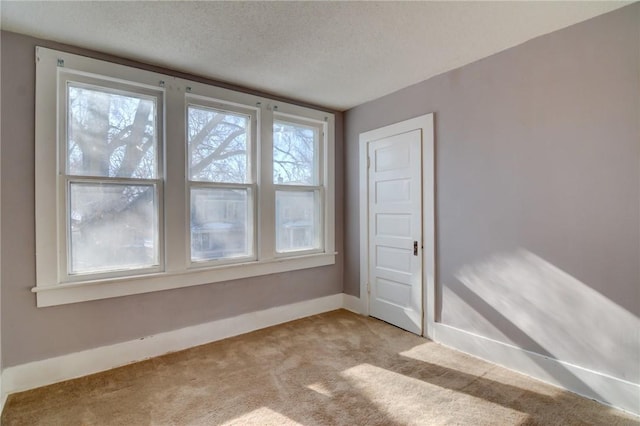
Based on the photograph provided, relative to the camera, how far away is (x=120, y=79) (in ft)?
8.34

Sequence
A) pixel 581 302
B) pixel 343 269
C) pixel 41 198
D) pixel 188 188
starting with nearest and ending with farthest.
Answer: pixel 581 302 < pixel 41 198 < pixel 188 188 < pixel 343 269

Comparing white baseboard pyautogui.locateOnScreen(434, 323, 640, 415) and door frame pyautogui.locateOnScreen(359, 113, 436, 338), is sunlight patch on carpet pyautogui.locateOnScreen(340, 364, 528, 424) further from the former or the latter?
door frame pyautogui.locateOnScreen(359, 113, 436, 338)

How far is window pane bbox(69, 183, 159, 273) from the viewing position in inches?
96.6

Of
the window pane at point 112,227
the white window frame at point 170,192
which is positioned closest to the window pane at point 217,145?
the white window frame at point 170,192

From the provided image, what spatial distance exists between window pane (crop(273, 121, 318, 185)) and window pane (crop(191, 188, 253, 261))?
50cm

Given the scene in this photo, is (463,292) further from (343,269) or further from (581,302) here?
(343,269)

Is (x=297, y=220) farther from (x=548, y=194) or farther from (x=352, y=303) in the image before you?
(x=548, y=194)

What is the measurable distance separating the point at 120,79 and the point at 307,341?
8.97ft

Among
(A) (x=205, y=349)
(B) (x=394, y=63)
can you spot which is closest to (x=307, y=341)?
(A) (x=205, y=349)

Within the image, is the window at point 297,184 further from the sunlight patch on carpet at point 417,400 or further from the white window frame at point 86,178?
the sunlight patch on carpet at point 417,400

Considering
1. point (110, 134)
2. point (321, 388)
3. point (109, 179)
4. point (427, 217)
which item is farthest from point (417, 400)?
point (110, 134)

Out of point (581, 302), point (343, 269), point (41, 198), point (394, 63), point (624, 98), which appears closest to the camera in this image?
point (624, 98)

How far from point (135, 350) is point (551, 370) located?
3.16 metres

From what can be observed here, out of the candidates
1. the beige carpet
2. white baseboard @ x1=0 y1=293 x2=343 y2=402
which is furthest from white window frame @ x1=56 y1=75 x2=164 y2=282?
the beige carpet
